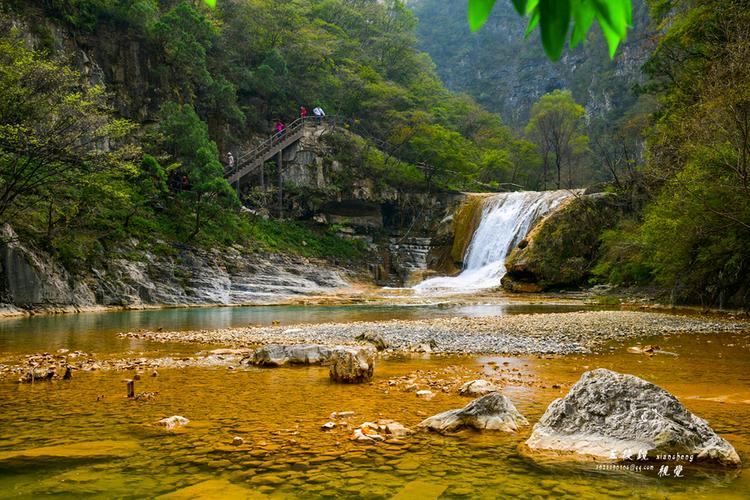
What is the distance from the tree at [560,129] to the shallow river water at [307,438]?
166ft

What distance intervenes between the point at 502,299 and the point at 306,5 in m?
35.1

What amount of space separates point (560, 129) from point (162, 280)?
47719 mm

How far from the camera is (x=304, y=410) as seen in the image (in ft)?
16.9

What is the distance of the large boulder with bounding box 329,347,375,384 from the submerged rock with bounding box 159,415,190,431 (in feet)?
7.33

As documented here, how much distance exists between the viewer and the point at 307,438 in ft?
13.8

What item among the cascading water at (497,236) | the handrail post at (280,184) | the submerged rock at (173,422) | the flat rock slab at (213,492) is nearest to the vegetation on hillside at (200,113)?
the handrail post at (280,184)

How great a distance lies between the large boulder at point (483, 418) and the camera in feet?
14.1

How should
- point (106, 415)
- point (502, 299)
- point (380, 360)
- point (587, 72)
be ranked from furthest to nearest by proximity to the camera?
point (587, 72)
point (502, 299)
point (380, 360)
point (106, 415)

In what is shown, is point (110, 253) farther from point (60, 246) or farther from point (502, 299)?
point (502, 299)

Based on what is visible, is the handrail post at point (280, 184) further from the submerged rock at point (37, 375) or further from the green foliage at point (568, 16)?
the green foliage at point (568, 16)

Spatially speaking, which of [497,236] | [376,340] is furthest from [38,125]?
[497,236]

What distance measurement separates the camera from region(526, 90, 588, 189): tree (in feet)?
Answer: 182

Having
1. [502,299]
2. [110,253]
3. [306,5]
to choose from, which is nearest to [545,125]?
[306,5]

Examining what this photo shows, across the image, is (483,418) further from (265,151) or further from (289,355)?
(265,151)
